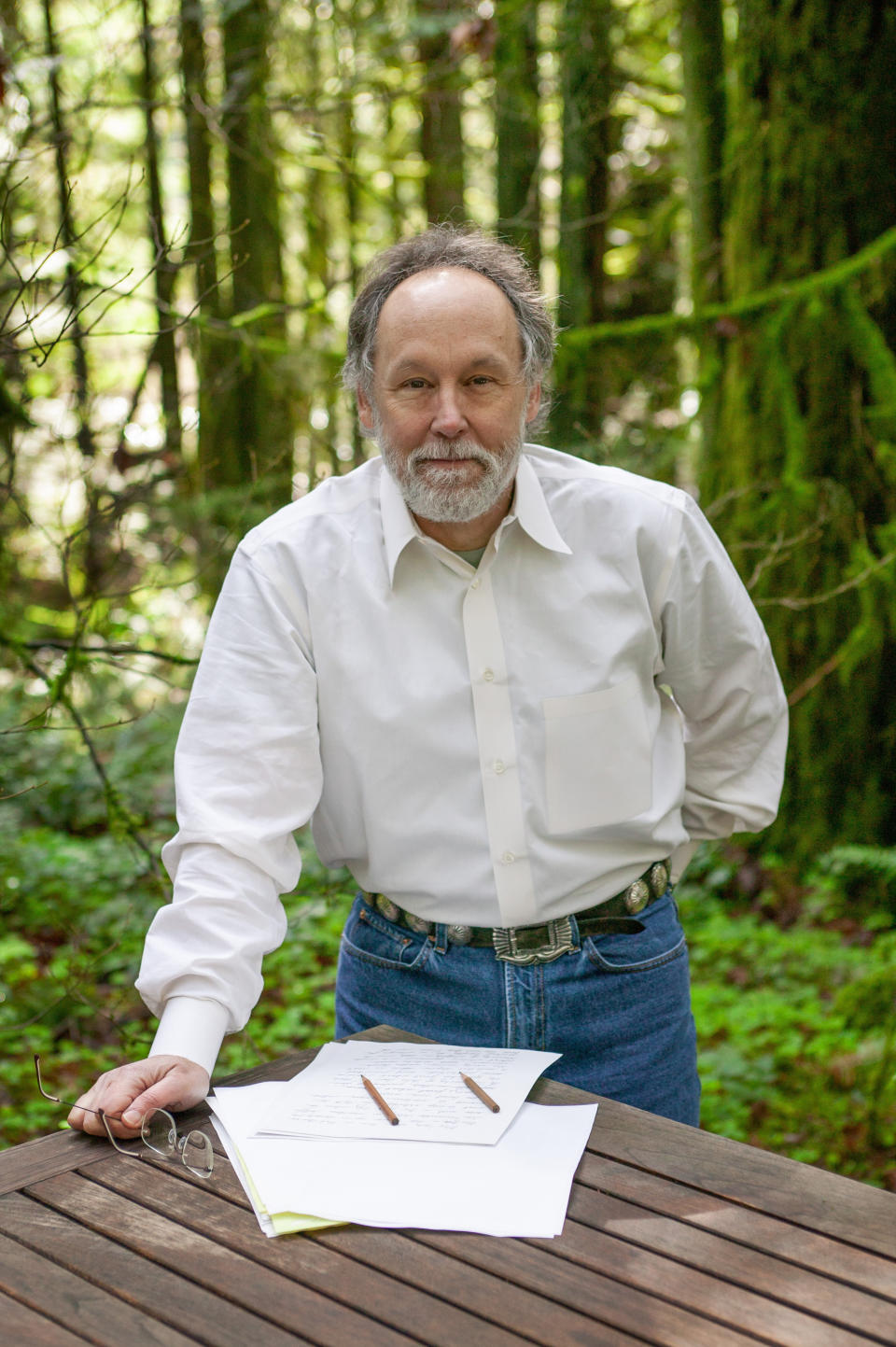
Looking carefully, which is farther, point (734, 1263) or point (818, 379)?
point (818, 379)

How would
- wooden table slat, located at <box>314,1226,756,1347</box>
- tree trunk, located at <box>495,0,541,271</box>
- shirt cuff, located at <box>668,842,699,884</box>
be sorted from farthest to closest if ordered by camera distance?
tree trunk, located at <box>495,0,541,271</box>
shirt cuff, located at <box>668,842,699,884</box>
wooden table slat, located at <box>314,1226,756,1347</box>

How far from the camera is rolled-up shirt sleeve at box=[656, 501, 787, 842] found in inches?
96.9

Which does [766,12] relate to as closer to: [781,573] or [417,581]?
[781,573]

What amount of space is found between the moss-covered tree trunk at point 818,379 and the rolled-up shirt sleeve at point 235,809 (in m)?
2.80

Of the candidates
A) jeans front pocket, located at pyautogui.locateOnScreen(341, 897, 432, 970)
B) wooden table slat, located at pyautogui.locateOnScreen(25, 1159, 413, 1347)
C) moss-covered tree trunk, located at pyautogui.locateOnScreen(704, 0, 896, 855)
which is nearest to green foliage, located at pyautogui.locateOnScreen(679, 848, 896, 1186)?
moss-covered tree trunk, located at pyautogui.locateOnScreen(704, 0, 896, 855)

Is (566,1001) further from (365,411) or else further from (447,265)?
(447,265)

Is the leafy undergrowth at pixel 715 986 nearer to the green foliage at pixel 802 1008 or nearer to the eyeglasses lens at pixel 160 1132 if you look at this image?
the green foliage at pixel 802 1008

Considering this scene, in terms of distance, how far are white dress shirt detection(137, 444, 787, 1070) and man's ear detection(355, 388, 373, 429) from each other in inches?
4.1

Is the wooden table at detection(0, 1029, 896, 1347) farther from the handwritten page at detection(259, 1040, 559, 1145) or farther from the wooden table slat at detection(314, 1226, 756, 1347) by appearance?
the handwritten page at detection(259, 1040, 559, 1145)

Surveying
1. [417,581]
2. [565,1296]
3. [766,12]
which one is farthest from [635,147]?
Result: [565,1296]

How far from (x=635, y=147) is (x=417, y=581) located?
9000 millimetres

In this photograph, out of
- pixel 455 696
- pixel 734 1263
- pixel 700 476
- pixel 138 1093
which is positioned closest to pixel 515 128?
pixel 700 476

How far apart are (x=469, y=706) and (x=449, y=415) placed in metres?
0.53

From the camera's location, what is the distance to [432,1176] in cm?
159
